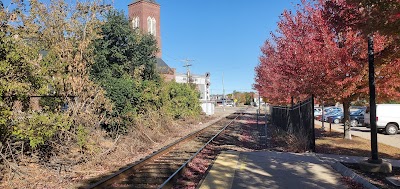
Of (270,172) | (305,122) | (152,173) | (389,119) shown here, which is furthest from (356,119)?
(152,173)

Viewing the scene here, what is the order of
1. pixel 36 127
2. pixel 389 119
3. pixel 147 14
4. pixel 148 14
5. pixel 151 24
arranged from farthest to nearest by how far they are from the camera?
pixel 151 24 < pixel 148 14 < pixel 147 14 < pixel 389 119 < pixel 36 127

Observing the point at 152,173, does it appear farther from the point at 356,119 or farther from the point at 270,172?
the point at 356,119

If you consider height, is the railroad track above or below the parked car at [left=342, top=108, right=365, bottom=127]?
below

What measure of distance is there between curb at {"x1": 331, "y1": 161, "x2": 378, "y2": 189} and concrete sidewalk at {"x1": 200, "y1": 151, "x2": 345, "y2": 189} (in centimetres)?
17

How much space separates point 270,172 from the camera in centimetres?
906

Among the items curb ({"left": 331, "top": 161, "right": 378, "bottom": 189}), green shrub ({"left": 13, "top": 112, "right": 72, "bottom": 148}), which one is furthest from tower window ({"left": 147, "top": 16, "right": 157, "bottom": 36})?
curb ({"left": 331, "top": 161, "right": 378, "bottom": 189})

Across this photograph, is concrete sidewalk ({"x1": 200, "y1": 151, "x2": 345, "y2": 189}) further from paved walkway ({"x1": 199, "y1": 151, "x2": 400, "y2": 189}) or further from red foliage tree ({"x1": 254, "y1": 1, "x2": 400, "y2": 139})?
red foliage tree ({"x1": 254, "y1": 1, "x2": 400, "y2": 139})

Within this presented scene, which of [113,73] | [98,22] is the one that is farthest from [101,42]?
[98,22]

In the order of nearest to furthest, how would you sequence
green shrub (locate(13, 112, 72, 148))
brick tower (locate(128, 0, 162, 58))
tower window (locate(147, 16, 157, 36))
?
green shrub (locate(13, 112, 72, 148)), brick tower (locate(128, 0, 162, 58)), tower window (locate(147, 16, 157, 36))

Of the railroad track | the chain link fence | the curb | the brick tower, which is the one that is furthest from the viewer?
the brick tower

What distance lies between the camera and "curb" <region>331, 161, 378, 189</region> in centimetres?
743

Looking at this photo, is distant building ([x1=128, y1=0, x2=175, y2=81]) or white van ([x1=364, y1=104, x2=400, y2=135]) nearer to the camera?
white van ([x1=364, y1=104, x2=400, y2=135])

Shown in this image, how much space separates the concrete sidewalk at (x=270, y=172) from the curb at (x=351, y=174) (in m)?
0.17

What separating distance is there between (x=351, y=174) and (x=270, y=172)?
1927 mm
